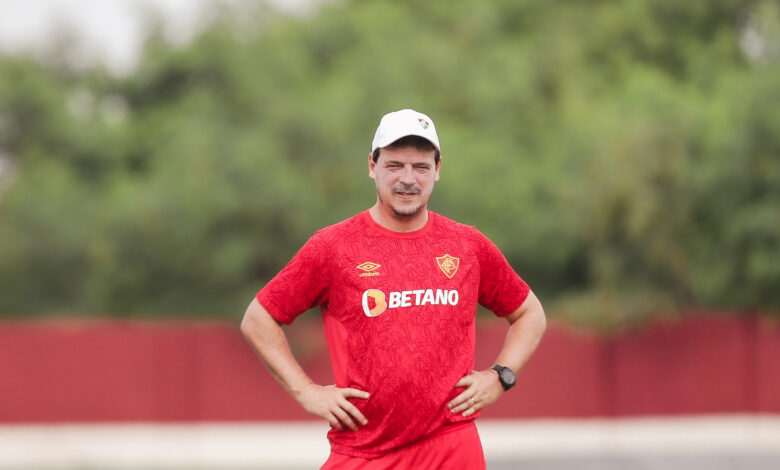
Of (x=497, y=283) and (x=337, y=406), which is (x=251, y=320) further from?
(x=497, y=283)

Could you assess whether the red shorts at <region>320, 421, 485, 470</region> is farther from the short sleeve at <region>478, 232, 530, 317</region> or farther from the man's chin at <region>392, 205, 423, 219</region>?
the man's chin at <region>392, 205, 423, 219</region>

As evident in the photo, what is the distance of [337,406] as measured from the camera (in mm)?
3930

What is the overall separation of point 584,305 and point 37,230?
1053cm

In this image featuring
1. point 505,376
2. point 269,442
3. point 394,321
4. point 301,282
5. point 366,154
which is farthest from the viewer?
point 366,154

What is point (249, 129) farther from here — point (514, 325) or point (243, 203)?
point (514, 325)

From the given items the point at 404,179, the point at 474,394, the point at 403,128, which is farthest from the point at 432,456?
the point at 403,128

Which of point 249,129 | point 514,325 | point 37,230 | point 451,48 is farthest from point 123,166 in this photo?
point 514,325

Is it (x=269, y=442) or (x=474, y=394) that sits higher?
(x=269, y=442)

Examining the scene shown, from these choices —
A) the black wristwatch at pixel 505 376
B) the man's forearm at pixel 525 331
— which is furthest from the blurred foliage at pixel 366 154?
the black wristwatch at pixel 505 376

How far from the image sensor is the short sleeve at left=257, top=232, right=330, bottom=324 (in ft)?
13.1

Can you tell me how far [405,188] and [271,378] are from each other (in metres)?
15.7

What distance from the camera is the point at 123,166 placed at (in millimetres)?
22844

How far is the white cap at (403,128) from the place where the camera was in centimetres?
397

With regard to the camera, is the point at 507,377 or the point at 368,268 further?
the point at 507,377
